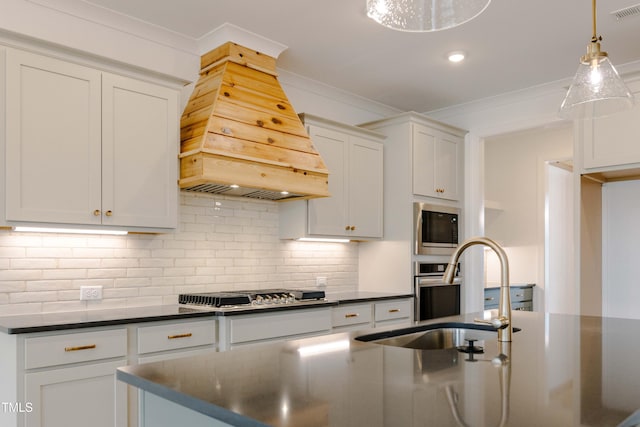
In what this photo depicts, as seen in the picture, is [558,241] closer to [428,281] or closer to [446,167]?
[446,167]

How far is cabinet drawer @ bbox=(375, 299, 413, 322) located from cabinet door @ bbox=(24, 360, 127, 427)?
83.7 inches

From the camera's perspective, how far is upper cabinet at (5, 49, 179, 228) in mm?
2672

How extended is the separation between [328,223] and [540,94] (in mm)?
2250

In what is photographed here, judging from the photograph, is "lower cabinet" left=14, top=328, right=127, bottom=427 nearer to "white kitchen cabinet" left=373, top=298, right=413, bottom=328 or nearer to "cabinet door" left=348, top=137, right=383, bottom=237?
"white kitchen cabinet" left=373, top=298, right=413, bottom=328

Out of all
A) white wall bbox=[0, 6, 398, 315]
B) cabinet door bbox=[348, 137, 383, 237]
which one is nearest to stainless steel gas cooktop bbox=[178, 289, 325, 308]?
white wall bbox=[0, 6, 398, 315]

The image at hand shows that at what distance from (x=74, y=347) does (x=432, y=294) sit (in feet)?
10.2

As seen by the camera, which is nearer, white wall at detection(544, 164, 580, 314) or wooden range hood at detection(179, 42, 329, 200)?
wooden range hood at detection(179, 42, 329, 200)

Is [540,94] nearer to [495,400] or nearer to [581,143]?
[581,143]

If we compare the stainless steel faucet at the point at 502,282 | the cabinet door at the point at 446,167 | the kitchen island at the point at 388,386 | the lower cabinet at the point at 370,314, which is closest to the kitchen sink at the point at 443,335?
the stainless steel faucet at the point at 502,282

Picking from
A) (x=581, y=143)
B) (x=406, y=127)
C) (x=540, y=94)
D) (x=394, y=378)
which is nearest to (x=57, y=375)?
(x=394, y=378)

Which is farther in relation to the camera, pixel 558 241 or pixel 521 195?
pixel 521 195

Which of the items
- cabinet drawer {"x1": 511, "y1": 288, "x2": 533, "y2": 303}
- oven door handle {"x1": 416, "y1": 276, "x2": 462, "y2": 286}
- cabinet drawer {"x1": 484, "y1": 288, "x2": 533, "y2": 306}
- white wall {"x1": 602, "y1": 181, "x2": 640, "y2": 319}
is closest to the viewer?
white wall {"x1": 602, "y1": 181, "x2": 640, "y2": 319}

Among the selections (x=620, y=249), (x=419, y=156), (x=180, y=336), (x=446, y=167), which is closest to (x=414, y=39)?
(x=419, y=156)

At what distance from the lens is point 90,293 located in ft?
10.3
